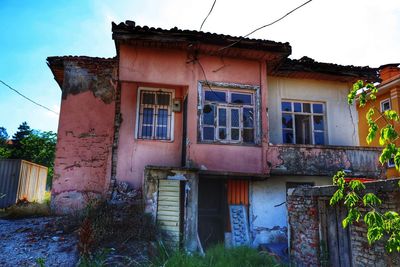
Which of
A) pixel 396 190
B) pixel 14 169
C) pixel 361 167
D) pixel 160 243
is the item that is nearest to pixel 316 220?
pixel 396 190

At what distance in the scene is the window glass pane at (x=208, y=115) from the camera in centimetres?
941

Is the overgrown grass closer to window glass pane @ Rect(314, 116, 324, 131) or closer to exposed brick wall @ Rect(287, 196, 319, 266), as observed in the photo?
exposed brick wall @ Rect(287, 196, 319, 266)

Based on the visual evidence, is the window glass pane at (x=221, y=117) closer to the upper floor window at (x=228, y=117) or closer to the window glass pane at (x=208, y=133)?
the upper floor window at (x=228, y=117)

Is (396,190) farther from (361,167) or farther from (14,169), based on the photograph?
(14,169)

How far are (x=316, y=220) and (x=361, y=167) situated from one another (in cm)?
504

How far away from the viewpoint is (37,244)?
693cm

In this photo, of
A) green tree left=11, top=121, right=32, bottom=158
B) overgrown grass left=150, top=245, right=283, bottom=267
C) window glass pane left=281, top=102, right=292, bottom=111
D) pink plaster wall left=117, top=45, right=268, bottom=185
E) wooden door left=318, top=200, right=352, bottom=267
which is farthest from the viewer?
green tree left=11, top=121, right=32, bottom=158

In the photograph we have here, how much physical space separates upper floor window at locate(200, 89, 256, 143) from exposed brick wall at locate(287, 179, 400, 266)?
2.97m

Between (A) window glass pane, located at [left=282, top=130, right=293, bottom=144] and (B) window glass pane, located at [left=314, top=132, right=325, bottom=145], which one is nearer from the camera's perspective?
(A) window glass pane, located at [left=282, top=130, right=293, bottom=144]

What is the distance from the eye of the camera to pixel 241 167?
919 centimetres

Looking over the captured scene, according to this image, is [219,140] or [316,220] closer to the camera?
[316,220]

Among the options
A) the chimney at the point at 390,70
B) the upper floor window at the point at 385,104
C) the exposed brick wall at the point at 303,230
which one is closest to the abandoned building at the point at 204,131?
the exposed brick wall at the point at 303,230

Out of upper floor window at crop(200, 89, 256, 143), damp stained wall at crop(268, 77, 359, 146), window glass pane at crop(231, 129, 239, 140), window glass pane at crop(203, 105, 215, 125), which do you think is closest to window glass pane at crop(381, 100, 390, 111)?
damp stained wall at crop(268, 77, 359, 146)

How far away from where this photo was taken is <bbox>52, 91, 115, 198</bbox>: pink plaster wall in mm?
10266
